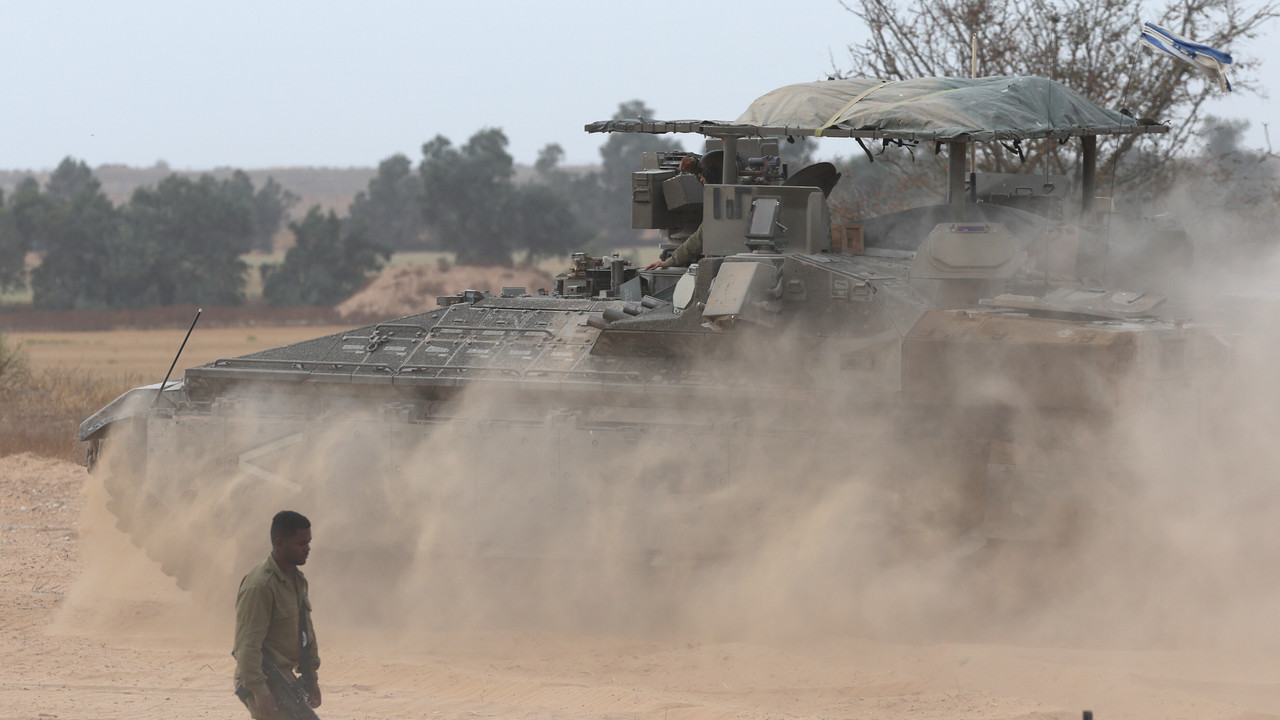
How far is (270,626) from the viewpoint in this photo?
20.2ft

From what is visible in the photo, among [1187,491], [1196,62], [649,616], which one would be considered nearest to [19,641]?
[649,616]

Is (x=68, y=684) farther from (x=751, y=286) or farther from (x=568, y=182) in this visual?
(x=568, y=182)

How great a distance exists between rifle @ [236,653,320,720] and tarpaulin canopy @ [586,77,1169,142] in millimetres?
5367

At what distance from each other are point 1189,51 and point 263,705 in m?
9.47

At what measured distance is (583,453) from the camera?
31.6 ft

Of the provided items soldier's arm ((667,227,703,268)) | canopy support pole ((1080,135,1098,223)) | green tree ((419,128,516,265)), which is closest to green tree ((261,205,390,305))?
green tree ((419,128,516,265))

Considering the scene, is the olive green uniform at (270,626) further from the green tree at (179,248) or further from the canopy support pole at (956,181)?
the green tree at (179,248)

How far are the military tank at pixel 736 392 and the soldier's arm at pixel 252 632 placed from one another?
3725 mm

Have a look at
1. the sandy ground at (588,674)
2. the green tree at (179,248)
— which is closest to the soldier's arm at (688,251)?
the sandy ground at (588,674)

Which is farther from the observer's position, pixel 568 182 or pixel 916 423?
pixel 568 182

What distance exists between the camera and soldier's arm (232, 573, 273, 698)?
5938 mm

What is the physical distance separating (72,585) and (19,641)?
1.65 m

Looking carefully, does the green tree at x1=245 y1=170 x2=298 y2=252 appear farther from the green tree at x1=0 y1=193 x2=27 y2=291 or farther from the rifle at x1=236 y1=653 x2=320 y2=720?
the rifle at x1=236 y1=653 x2=320 y2=720

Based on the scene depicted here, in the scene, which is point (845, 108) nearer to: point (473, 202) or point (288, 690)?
point (288, 690)
